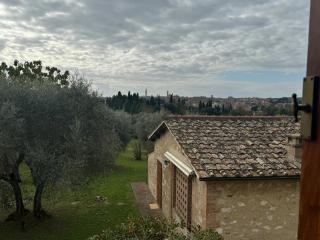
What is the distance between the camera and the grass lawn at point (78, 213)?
13414 mm

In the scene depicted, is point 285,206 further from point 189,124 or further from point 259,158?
point 189,124

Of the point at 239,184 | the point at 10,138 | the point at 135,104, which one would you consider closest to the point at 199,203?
the point at 239,184

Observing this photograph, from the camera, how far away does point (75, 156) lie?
1297 centimetres

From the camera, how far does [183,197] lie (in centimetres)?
1297

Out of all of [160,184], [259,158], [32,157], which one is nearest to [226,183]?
[259,158]

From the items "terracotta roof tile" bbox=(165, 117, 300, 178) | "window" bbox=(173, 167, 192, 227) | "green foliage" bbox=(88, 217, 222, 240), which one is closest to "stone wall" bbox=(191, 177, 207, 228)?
"window" bbox=(173, 167, 192, 227)

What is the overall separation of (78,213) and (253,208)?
28.8ft

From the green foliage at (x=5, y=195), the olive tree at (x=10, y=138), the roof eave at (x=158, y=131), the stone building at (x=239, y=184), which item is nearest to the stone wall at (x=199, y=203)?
the stone building at (x=239, y=184)

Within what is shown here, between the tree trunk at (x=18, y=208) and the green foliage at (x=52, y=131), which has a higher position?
the green foliage at (x=52, y=131)

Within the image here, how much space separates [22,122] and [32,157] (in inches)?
48.7

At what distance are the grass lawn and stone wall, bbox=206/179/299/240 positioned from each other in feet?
18.3

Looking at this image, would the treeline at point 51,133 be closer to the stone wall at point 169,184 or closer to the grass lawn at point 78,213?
the grass lawn at point 78,213

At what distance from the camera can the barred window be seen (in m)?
11.9

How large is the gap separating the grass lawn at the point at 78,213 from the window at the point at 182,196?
2799 mm
